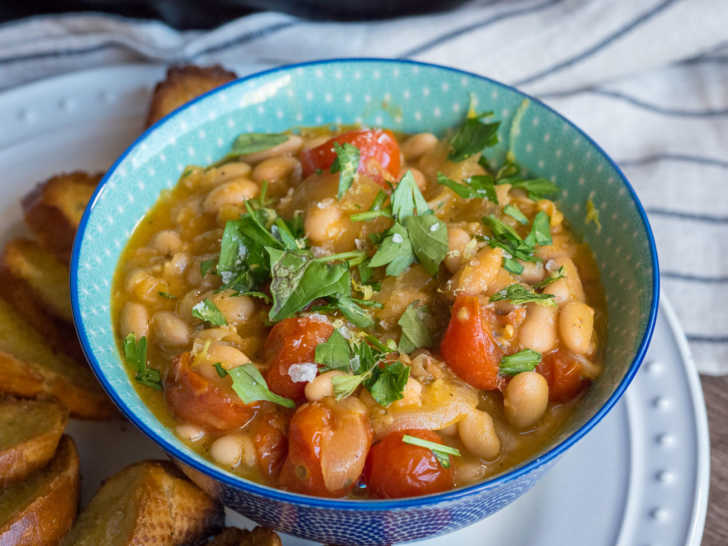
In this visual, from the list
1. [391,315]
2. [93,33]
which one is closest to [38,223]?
[93,33]

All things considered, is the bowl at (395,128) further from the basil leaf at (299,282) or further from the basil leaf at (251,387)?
the basil leaf at (299,282)

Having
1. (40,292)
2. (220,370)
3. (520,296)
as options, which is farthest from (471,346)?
(40,292)

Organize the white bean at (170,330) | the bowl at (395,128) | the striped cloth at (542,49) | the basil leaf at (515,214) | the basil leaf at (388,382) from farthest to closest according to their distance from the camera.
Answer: the striped cloth at (542,49), the basil leaf at (515,214), the white bean at (170,330), the basil leaf at (388,382), the bowl at (395,128)

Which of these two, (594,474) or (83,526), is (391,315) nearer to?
(594,474)

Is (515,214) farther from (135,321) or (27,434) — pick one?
(27,434)

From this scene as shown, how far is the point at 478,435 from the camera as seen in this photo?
2.33 meters

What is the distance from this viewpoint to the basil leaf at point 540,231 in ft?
9.09

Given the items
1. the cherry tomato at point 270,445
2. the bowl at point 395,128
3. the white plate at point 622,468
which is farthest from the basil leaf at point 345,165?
the white plate at point 622,468

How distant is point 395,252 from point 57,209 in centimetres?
157

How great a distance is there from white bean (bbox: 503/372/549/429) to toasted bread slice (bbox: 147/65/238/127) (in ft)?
6.87

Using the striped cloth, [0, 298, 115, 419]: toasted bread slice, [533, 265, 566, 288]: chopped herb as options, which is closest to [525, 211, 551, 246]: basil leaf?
[533, 265, 566, 288]: chopped herb

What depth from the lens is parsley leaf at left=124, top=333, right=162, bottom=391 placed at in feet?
8.34

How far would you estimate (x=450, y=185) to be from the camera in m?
2.88

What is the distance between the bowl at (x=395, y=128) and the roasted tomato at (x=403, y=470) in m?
0.08
